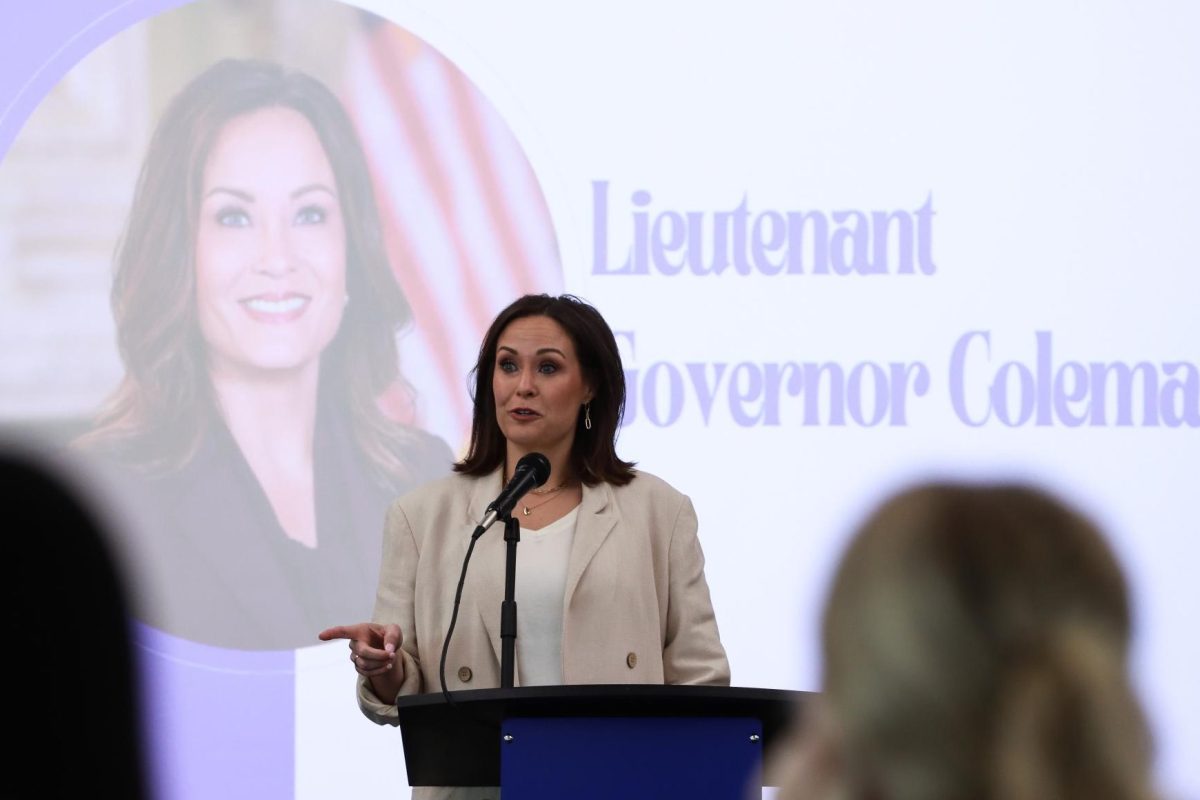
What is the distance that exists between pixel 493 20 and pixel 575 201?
1.79 ft

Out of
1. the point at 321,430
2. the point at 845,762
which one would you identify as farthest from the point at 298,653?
the point at 845,762

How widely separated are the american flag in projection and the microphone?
1.48 m

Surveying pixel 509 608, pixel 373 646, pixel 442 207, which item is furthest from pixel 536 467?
pixel 442 207

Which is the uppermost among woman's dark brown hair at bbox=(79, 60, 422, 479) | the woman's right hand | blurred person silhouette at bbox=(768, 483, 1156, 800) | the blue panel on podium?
woman's dark brown hair at bbox=(79, 60, 422, 479)

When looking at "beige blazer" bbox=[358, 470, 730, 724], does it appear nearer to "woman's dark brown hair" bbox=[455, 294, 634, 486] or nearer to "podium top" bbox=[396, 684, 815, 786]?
"woman's dark brown hair" bbox=[455, 294, 634, 486]

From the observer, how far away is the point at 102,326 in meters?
4.49

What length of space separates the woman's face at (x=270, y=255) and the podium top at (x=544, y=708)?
2.07 m

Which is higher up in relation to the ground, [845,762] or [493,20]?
[493,20]

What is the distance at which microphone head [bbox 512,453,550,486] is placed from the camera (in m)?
2.96

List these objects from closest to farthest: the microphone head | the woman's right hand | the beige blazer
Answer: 1. the woman's right hand
2. the microphone head
3. the beige blazer

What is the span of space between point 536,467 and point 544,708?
0.61m

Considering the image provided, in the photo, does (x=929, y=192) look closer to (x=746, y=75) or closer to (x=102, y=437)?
(x=746, y=75)

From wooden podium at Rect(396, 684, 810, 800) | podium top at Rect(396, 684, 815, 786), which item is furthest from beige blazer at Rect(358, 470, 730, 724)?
wooden podium at Rect(396, 684, 810, 800)

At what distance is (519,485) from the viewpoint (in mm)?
2900
